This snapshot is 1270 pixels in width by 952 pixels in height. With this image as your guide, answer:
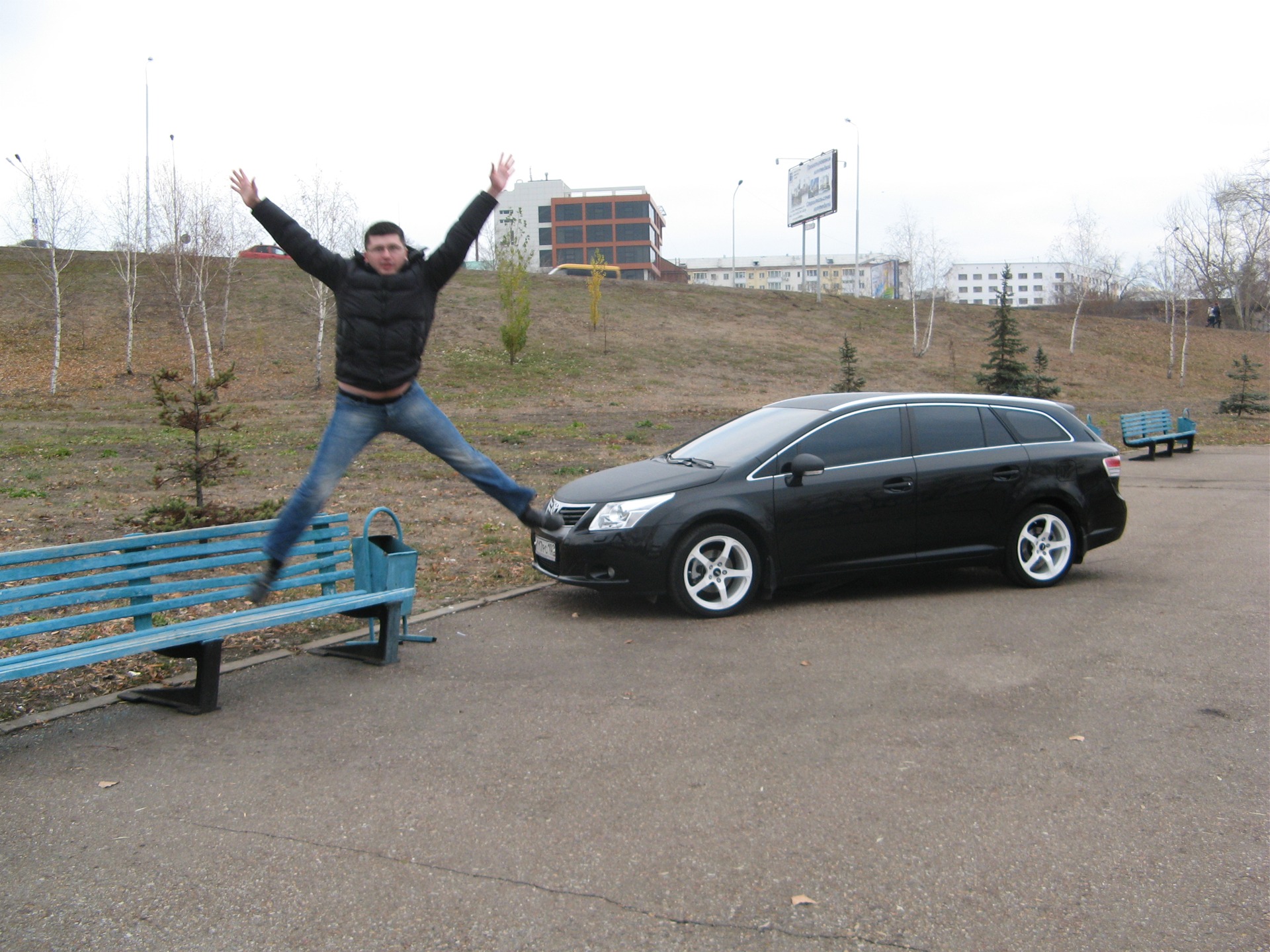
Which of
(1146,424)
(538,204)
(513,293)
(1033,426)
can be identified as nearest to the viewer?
(1033,426)

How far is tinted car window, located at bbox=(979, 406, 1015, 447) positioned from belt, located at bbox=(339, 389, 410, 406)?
5.06 metres

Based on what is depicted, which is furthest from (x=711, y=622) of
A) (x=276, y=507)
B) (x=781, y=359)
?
(x=781, y=359)

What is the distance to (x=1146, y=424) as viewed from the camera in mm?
21031

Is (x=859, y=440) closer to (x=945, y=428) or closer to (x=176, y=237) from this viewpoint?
(x=945, y=428)

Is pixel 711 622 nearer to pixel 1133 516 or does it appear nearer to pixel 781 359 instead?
pixel 1133 516

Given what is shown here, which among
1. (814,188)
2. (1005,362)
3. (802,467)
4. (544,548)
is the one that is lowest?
(544,548)

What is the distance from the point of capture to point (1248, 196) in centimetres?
3941

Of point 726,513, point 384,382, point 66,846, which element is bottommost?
point 66,846

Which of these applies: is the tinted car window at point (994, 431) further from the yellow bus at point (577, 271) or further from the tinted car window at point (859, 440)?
the yellow bus at point (577, 271)

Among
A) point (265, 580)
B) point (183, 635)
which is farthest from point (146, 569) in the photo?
point (265, 580)

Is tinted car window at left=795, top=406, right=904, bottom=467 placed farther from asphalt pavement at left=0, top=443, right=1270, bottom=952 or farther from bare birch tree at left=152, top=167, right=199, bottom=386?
bare birch tree at left=152, top=167, right=199, bottom=386

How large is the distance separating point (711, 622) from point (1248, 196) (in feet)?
138

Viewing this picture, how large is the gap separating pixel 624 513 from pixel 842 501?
1617mm

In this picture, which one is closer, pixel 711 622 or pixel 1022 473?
pixel 711 622
